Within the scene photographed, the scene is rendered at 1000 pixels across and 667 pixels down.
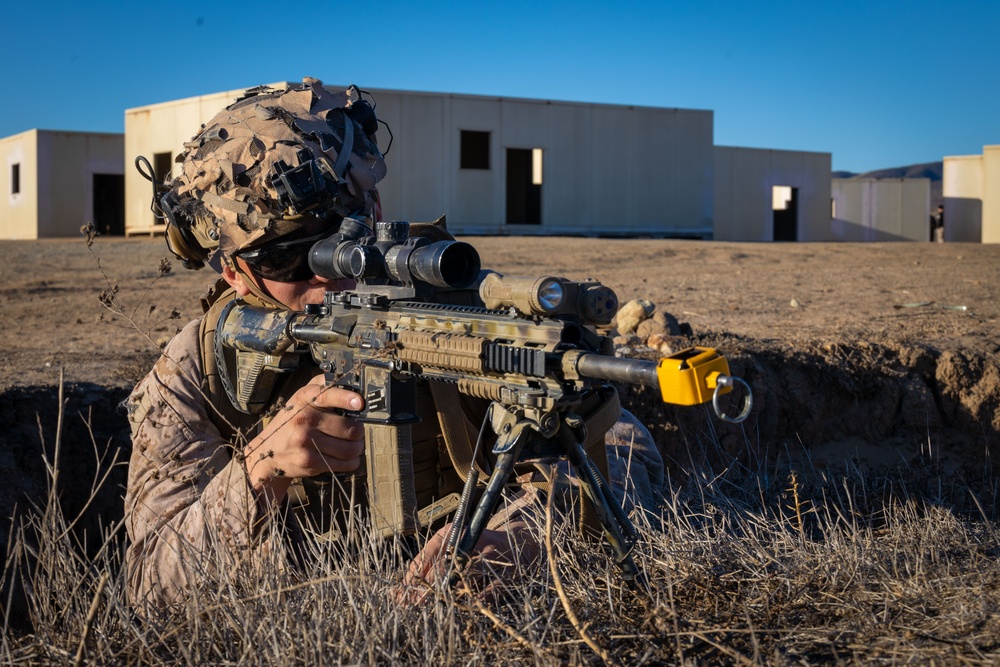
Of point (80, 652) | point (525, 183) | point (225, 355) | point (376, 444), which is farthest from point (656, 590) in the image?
point (525, 183)

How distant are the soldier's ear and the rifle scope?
492 mm

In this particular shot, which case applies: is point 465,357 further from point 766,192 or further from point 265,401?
point 766,192

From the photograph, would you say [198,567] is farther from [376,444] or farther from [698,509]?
[698,509]

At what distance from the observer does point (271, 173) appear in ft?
9.67

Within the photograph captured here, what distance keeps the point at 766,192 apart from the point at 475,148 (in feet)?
24.1

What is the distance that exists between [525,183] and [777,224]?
7.93m

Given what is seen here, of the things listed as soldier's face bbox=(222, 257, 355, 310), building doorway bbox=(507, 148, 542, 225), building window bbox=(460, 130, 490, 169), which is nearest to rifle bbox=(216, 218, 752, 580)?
soldier's face bbox=(222, 257, 355, 310)

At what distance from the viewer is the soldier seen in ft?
8.45

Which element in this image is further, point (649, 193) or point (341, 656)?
point (649, 193)

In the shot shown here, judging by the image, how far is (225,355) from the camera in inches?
120

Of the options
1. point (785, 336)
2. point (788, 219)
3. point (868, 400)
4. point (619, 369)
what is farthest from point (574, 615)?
point (788, 219)

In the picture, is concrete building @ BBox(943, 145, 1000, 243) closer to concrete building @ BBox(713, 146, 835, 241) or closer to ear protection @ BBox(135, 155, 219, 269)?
concrete building @ BBox(713, 146, 835, 241)

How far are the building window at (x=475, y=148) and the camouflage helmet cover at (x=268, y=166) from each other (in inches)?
724

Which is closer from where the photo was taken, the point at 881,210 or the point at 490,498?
the point at 490,498
